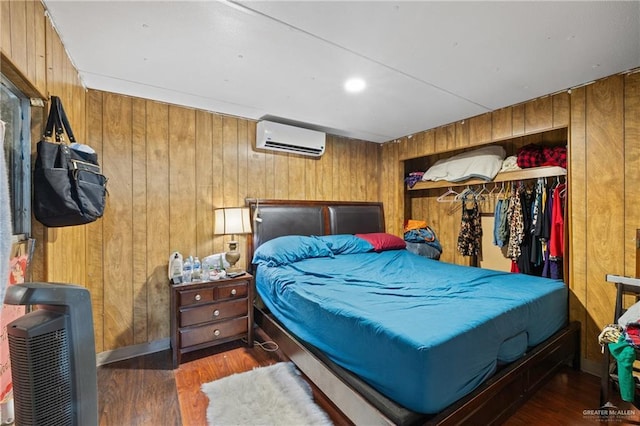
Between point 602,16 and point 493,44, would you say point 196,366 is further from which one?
point 602,16

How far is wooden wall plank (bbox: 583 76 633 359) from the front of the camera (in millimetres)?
2189

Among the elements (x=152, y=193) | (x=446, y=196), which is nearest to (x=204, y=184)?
(x=152, y=193)

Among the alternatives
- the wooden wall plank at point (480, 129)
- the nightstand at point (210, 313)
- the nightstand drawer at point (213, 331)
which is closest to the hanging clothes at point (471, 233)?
the wooden wall plank at point (480, 129)

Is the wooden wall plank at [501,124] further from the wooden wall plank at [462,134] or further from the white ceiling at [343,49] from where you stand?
the wooden wall plank at [462,134]

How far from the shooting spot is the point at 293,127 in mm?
3303

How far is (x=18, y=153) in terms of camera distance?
1371 mm

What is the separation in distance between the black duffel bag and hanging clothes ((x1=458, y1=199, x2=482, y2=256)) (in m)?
3.64

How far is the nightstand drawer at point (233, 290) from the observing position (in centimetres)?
257

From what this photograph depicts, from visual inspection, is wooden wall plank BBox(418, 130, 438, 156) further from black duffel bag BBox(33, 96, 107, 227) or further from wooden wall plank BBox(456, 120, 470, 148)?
black duffel bag BBox(33, 96, 107, 227)

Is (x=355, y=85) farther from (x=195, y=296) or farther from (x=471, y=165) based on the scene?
(x=195, y=296)

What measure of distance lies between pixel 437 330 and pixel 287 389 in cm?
122

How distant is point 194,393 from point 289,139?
2534 mm

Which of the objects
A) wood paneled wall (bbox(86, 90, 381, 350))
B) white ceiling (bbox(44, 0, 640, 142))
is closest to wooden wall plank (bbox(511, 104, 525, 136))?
white ceiling (bbox(44, 0, 640, 142))

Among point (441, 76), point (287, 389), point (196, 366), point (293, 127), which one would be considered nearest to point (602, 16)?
point (441, 76)
